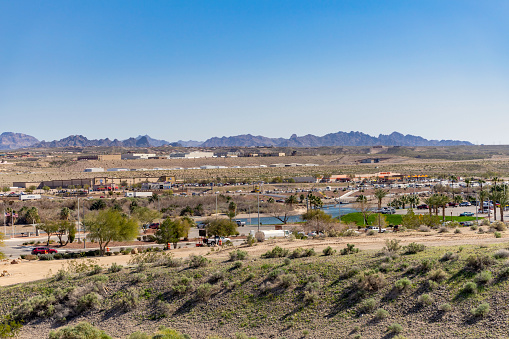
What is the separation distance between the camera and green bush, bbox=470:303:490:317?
17.3 m

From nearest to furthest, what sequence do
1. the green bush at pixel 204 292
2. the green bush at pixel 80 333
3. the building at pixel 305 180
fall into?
the green bush at pixel 80 333 < the green bush at pixel 204 292 < the building at pixel 305 180

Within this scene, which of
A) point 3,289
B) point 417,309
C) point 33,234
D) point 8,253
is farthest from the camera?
point 33,234

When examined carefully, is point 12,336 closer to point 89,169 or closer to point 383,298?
point 383,298

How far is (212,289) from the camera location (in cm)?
2309

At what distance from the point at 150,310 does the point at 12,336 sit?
567 centimetres

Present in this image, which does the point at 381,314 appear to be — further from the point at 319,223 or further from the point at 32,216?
the point at 32,216

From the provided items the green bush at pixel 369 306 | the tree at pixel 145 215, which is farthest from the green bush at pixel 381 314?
the tree at pixel 145 215

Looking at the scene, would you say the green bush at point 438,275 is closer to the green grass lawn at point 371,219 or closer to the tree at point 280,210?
the green grass lawn at point 371,219

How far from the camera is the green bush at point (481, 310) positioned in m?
17.3

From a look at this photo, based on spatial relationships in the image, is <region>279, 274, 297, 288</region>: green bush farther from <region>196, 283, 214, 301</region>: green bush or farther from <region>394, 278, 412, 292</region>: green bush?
<region>394, 278, 412, 292</region>: green bush

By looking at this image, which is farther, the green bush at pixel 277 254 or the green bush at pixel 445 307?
the green bush at pixel 277 254

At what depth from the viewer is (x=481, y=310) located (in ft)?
56.8

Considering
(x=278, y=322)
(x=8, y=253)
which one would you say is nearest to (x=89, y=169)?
(x=8, y=253)

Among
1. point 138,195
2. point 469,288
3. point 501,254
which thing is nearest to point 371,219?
point 501,254
